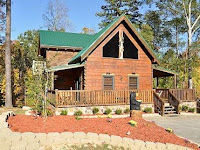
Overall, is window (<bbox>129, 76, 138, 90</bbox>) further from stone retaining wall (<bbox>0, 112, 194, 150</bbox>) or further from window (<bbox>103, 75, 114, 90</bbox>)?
stone retaining wall (<bbox>0, 112, 194, 150</bbox>)

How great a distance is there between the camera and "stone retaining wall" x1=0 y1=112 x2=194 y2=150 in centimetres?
704

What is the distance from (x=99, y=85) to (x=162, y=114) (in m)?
5.22

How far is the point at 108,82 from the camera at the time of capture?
18141mm

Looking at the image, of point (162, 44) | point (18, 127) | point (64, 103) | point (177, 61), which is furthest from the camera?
point (162, 44)

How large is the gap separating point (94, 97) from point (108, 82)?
8.87ft

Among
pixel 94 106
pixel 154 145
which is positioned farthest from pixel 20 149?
pixel 94 106

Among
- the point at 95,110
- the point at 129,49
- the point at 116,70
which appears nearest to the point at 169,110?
the point at 116,70

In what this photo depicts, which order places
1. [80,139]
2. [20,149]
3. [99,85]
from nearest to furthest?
1. [20,149]
2. [80,139]
3. [99,85]

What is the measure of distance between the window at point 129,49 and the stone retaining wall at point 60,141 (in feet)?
38.1

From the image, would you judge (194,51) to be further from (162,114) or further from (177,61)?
(162,114)

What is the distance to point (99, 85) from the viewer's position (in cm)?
1775

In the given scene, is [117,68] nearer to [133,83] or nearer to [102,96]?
[133,83]

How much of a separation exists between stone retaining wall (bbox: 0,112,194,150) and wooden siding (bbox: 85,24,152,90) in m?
9.73

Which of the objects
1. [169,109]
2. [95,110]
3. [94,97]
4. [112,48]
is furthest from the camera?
[112,48]
